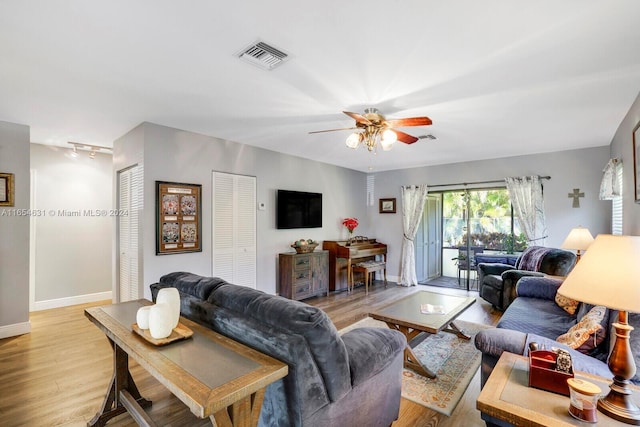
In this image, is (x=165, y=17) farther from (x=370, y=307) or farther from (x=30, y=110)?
(x=370, y=307)

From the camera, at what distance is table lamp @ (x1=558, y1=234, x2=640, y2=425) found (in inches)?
43.6

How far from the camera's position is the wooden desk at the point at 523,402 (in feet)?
3.91

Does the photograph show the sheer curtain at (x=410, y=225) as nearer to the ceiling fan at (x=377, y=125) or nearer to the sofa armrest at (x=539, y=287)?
the sofa armrest at (x=539, y=287)

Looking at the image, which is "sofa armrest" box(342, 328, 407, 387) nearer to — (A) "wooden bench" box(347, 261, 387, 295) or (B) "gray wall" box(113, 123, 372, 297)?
(B) "gray wall" box(113, 123, 372, 297)

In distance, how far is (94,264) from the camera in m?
5.18

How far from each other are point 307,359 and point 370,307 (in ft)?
11.7

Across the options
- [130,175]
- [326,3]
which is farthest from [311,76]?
[130,175]

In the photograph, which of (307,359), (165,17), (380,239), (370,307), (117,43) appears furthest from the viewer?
(380,239)

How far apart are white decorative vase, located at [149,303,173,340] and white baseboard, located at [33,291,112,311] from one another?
464cm

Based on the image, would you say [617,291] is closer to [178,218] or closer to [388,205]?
[178,218]

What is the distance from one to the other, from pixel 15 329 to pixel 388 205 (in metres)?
6.30

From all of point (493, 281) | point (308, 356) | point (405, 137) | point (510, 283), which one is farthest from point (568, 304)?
point (308, 356)

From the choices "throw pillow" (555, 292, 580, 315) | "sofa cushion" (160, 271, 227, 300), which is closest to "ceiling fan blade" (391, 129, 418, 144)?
"throw pillow" (555, 292, 580, 315)

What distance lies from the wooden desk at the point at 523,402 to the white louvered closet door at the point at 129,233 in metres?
3.69
